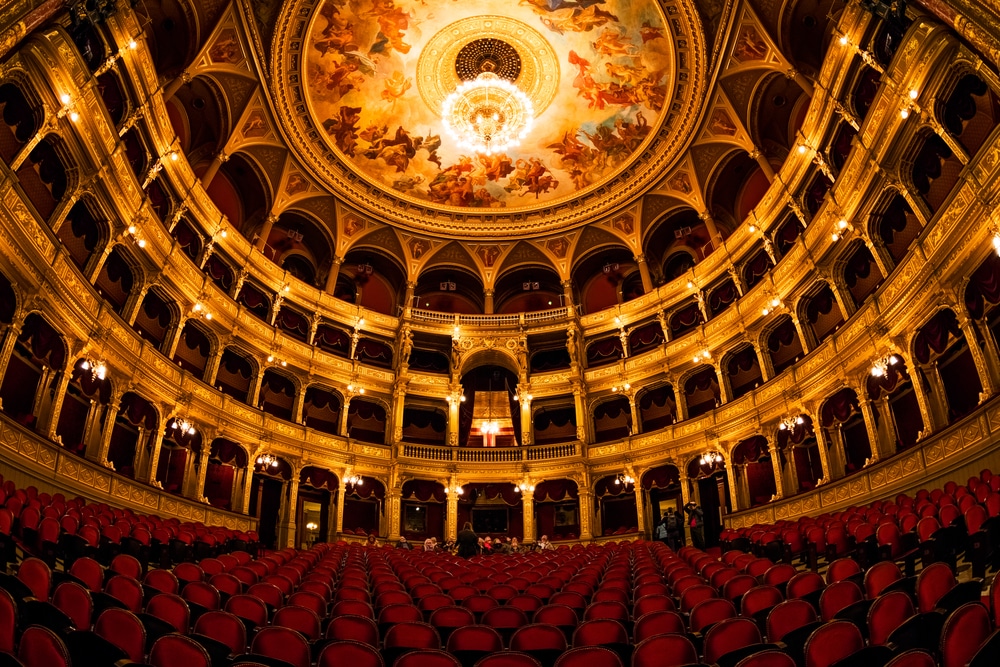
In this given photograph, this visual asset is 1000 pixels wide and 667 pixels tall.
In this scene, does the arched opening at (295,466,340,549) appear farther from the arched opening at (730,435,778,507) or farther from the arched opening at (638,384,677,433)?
the arched opening at (730,435,778,507)

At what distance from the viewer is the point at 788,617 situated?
3.87 m

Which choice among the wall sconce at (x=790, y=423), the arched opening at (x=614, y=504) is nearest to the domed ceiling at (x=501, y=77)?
the wall sconce at (x=790, y=423)

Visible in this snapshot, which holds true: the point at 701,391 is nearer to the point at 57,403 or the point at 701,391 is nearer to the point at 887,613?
the point at 57,403

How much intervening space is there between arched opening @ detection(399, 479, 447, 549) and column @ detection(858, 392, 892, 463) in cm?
1413

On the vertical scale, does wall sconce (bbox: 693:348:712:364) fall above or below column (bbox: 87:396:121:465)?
above

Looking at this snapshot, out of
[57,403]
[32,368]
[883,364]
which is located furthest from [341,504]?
[883,364]

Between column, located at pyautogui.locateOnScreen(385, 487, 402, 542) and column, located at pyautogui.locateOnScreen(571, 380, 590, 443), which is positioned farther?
column, located at pyautogui.locateOnScreen(571, 380, 590, 443)

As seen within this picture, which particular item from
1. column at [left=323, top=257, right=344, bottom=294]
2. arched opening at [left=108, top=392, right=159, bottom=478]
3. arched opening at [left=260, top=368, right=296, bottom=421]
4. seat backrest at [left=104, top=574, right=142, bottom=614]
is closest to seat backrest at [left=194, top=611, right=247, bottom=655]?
seat backrest at [left=104, top=574, right=142, bottom=614]

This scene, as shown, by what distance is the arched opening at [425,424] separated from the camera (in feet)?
80.3

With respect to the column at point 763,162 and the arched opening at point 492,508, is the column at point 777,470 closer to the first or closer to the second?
the column at point 763,162

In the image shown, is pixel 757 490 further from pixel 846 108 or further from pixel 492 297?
pixel 492 297

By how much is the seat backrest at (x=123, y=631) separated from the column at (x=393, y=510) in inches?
726

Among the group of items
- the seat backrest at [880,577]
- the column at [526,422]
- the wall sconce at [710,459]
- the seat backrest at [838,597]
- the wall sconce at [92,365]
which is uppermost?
the column at [526,422]

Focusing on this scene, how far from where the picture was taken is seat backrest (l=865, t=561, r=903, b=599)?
417 centimetres
